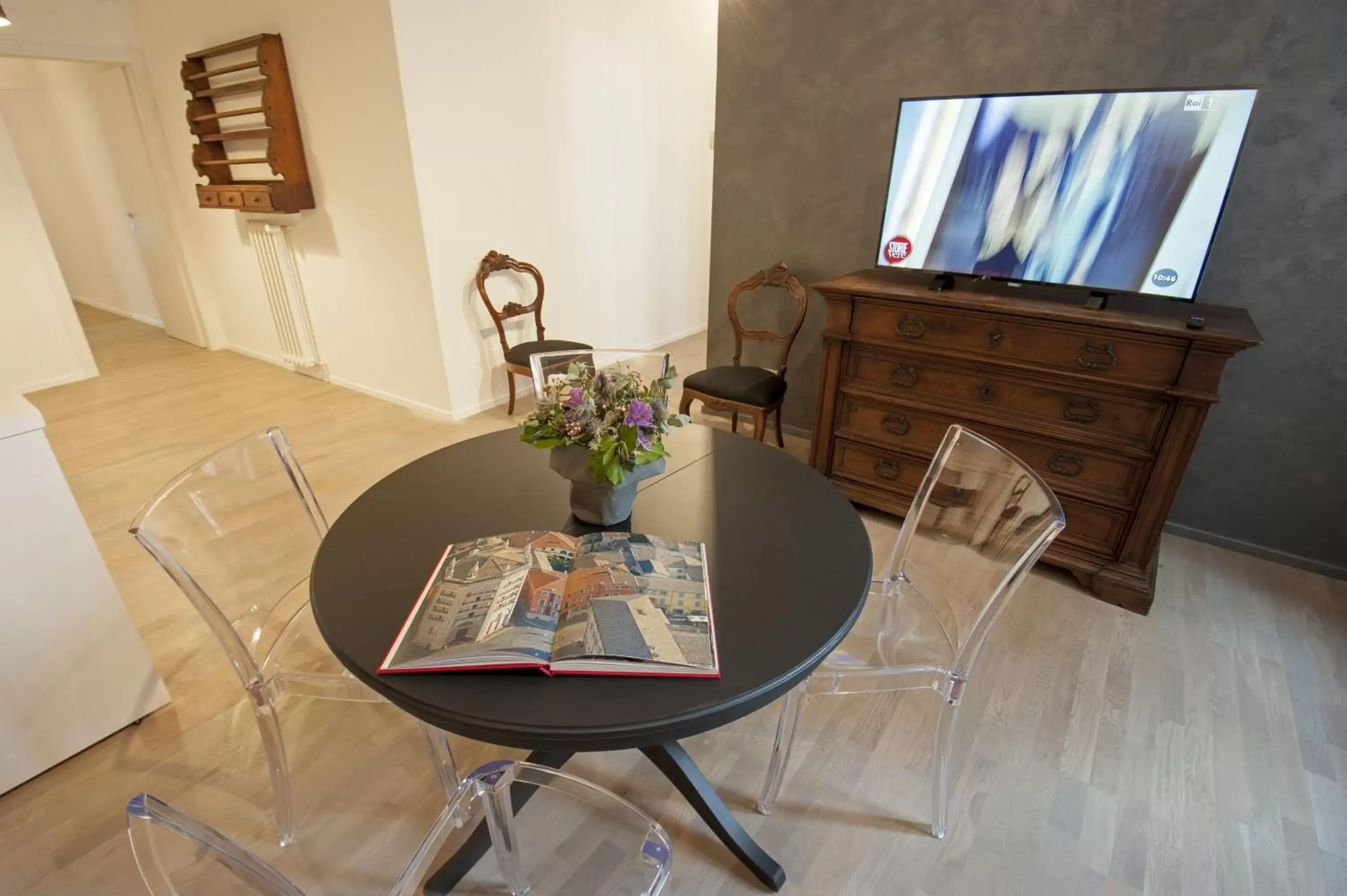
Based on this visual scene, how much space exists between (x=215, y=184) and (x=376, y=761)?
13.4 ft

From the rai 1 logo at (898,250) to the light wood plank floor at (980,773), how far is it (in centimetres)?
133

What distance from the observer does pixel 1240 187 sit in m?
2.10

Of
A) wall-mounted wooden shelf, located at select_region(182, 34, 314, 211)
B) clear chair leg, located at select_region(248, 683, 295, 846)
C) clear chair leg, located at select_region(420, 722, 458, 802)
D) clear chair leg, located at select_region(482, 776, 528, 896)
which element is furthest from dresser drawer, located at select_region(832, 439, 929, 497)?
wall-mounted wooden shelf, located at select_region(182, 34, 314, 211)

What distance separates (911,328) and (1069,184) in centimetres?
65

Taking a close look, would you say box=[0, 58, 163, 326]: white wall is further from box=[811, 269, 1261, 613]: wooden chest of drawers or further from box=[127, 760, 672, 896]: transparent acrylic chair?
box=[127, 760, 672, 896]: transparent acrylic chair

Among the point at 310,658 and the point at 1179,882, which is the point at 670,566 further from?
the point at 1179,882

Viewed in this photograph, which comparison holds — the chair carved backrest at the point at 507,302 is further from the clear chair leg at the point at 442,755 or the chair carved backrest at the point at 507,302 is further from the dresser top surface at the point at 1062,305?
the clear chair leg at the point at 442,755

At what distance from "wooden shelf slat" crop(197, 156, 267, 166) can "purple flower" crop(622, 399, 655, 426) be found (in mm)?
3741

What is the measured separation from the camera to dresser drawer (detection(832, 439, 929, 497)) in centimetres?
248

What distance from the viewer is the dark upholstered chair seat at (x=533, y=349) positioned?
11.4ft

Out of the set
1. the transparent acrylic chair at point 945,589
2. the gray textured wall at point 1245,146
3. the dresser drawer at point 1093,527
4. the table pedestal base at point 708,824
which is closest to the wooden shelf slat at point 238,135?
the gray textured wall at point 1245,146

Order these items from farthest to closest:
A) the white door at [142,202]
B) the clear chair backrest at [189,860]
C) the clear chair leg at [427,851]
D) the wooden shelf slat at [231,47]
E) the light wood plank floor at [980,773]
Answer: the white door at [142,202], the wooden shelf slat at [231,47], the light wood plank floor at [980,773], the clear chair leg at [427,851], the clear chair backrest at [189,860]

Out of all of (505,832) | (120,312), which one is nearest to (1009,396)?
(505,832)

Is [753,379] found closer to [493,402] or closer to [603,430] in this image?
[493,402]
